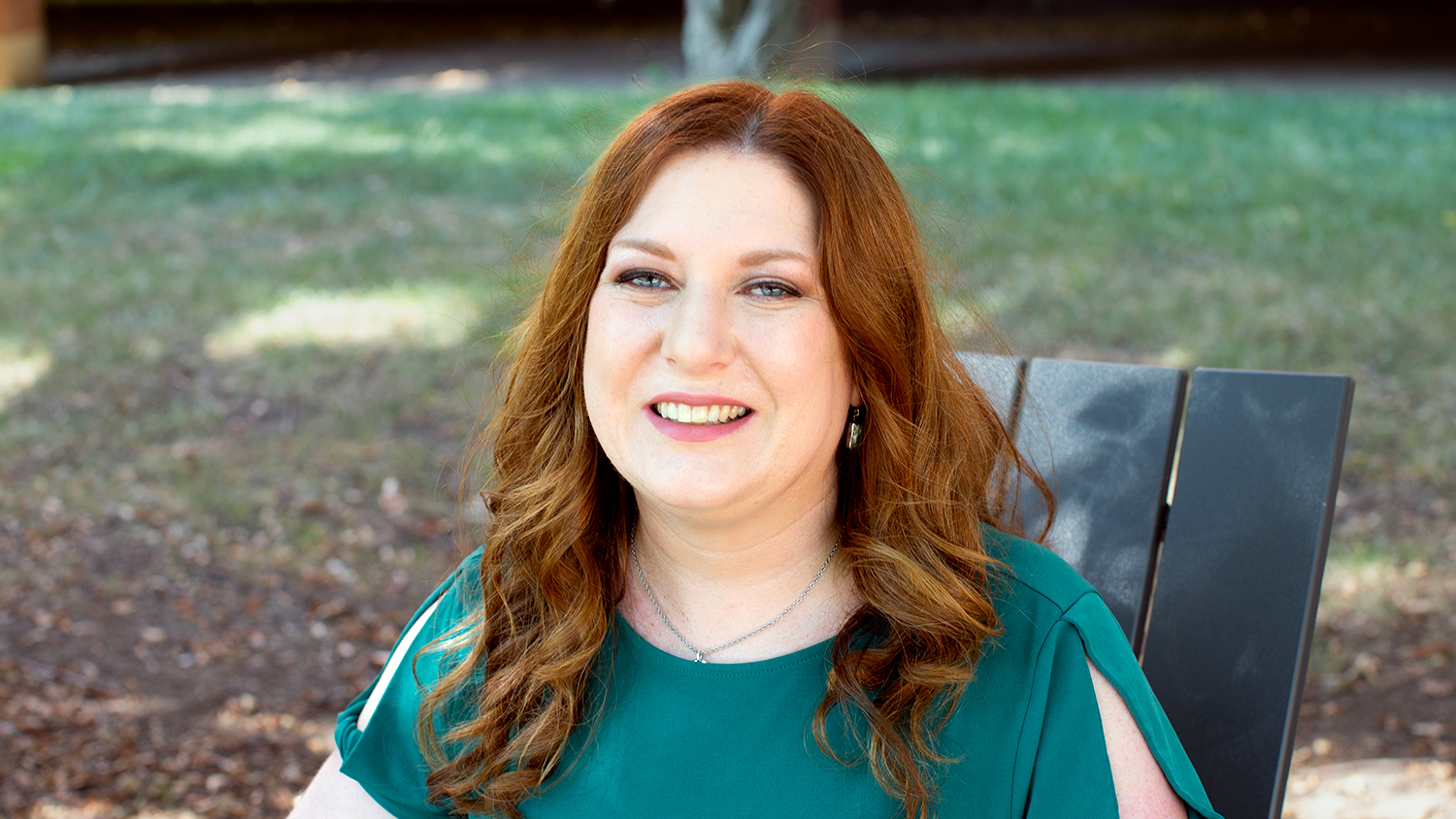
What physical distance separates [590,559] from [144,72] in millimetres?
16426

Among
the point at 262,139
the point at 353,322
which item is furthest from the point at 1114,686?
the point at 262,139

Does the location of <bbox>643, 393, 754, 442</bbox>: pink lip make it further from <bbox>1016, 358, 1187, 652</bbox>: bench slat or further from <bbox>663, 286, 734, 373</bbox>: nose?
<bbox>1016, 358, 1187, 652</bbox>: bench slat

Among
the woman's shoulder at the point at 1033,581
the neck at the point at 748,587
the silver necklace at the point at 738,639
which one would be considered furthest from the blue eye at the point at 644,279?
the woman's shoulder at the point at 1033,581

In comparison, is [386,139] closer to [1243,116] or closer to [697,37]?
[697,37]

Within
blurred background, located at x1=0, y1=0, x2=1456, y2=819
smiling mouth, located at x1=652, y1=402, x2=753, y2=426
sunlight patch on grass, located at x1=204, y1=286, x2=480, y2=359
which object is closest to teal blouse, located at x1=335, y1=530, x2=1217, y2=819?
smiling mouth, located at x1=652, y1=402, x2=753, y2=426

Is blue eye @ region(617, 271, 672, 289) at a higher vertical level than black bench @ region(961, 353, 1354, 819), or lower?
higher

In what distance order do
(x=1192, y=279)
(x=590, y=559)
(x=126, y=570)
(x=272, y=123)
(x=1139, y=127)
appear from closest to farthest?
(x=590, y=559) → (x=126, y=570) → (x=1192, y=279) → (x=1139, y=127) → (x=272, y=123)

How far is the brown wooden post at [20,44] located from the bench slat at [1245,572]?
52.6 ft

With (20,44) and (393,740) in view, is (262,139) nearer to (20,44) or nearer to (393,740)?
(20,44)

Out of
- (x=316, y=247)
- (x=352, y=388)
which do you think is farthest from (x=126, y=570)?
(x=316, y=247)

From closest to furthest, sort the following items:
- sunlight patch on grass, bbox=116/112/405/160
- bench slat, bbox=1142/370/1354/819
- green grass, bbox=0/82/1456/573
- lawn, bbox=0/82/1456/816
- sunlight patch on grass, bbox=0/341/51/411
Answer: bench slat, bbox=1142/370/1354/819 < lawn, bbox=0/82/1456/816 < green grass, bbox=0/82/1456/573 < sunlight patch on grass, bbox=0/341/51/411 < sunlight patch on grass, bbox=116/112/405/160

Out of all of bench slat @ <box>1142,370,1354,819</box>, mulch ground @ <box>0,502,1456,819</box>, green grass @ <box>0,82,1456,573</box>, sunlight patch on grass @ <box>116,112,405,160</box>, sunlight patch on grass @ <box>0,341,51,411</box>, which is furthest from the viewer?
sunlight patch on grass @ <box>116,112,405,160</box>

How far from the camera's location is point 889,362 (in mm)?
1862

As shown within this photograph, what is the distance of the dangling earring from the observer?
1.97m
